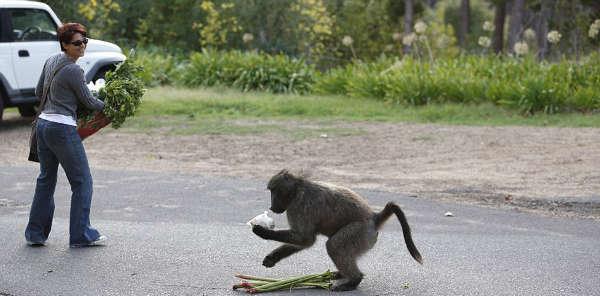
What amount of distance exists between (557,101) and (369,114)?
11.7ft

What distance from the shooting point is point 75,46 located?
24.5 feet

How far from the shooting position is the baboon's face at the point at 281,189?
6.42 meters

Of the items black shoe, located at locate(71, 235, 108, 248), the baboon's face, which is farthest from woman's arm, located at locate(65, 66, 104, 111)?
the baboon's face

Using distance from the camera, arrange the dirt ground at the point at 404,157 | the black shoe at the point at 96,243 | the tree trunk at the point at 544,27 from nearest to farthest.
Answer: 1. the black shoe at the point at 96,243
2. the dirt ground at the point at 404,157
3. the tree trunk at the point at 544,27

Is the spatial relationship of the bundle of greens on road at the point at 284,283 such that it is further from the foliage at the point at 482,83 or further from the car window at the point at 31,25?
the foliage at the point at 482,83

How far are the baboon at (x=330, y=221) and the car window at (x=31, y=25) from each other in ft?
34.7

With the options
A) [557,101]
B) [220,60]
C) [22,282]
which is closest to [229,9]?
[220,60]

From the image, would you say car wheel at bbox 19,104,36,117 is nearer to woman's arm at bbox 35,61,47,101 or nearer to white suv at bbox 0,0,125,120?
white suv at bbox 0,0,125,120

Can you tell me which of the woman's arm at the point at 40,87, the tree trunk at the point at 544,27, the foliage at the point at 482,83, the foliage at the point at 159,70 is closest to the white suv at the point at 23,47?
the foliage at the point at 159,70

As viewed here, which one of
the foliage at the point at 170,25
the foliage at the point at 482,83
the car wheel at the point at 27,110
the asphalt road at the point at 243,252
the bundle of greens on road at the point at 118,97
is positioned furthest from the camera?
the foliage at the point at 170,25

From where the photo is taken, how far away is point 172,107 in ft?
60.9

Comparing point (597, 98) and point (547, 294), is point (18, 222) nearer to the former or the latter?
point (547, 294)

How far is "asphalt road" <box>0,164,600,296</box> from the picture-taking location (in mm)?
6734

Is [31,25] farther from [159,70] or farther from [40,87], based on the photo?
[40,87]
